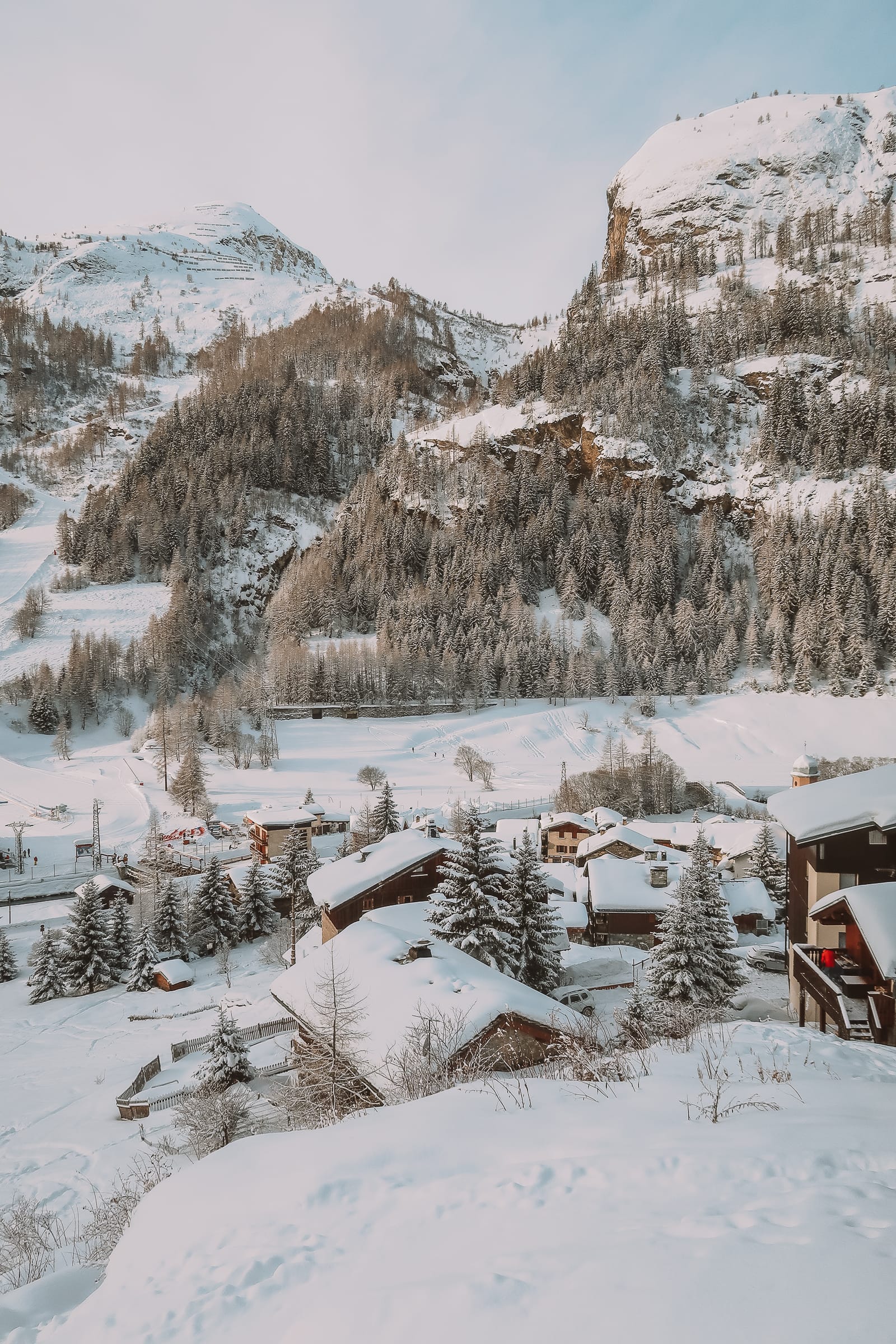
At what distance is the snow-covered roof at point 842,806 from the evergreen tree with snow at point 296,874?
2557 centimetres

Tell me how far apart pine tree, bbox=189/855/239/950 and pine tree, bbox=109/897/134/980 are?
310 centimetres

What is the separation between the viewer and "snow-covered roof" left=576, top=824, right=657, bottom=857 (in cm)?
3916

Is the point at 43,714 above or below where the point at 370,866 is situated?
above

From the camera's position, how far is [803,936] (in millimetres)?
15109

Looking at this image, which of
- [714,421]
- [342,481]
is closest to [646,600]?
[714,421]

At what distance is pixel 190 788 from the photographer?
54.2m

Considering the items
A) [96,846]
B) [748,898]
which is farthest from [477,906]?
[96,846]

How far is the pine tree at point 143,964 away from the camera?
2989 cm

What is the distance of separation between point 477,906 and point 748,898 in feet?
65.9

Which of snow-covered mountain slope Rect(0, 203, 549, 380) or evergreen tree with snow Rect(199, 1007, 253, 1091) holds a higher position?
snow-covered mountain slope Rect(0, 203, 549, 380)

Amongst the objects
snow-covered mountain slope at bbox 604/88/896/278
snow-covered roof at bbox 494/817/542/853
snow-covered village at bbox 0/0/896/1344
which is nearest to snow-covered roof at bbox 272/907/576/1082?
snow-covered village at bbox 0/0/896/1344

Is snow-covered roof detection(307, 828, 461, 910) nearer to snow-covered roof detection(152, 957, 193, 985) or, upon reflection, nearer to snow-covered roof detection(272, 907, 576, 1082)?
snow-covered roof detection(152, 957, 193, 985)

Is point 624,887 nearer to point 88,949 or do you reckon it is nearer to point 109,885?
point 88,949

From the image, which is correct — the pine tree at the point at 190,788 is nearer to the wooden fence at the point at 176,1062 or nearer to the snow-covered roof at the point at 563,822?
the snow-covered roof at the point at 563,822
